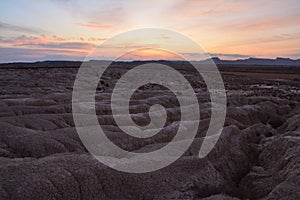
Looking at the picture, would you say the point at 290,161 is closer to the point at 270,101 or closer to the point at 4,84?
the point at 270,101

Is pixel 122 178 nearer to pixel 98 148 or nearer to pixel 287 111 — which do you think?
pixel 98 148

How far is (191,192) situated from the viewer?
7379mm

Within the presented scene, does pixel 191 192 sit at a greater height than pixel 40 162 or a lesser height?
lesser

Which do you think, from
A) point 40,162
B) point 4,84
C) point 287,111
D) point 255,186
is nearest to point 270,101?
point 287,111

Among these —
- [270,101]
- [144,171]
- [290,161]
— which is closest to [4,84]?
[270,101]

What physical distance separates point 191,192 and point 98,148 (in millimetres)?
3952

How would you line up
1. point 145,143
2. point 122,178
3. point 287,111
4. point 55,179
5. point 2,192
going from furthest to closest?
point 287,111
point 145,143
point 122,178
point 55,179
point 2,192

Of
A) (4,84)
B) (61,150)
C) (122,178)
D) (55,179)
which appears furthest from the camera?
(4,84)

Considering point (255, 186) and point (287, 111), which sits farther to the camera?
point (287, 111)

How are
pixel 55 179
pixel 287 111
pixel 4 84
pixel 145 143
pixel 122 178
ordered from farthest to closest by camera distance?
pixel 4 84 < pixel 287 111 < pixel 145 143 < pixel 122 178 < pixel 55 179

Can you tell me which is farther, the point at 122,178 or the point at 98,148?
the point at 98,148

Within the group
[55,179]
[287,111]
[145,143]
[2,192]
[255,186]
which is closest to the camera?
[2,192]

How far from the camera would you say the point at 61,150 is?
10.2 m

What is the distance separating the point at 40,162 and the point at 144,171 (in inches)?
91.5
